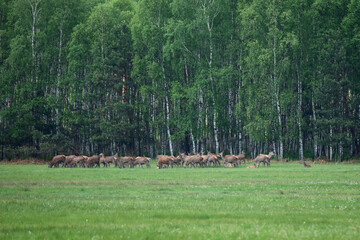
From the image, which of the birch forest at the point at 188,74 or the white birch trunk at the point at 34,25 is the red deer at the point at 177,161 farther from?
the white birch trunk at the point at 34,25

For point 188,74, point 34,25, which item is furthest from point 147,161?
point 34,25

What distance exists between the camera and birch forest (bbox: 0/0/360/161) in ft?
187

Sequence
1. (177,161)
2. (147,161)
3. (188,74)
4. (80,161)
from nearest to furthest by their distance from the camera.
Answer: (147,161), (80,161), (177,161), (188,74)

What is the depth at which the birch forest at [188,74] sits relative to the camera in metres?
57.1

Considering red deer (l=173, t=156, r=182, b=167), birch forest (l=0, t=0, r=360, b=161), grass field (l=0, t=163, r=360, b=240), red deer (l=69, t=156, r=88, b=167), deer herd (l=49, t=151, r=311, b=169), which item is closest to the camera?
grass field (l=0, t=163, r=360, b=240)

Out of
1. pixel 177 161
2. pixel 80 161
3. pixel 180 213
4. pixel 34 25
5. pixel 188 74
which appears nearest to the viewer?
pixel 180 213

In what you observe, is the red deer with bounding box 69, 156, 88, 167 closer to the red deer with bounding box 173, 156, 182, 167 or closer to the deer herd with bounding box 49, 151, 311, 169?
the deer herd with bounding box 49, 151, 311, 169

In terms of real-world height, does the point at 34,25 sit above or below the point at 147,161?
above

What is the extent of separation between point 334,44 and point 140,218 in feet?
156

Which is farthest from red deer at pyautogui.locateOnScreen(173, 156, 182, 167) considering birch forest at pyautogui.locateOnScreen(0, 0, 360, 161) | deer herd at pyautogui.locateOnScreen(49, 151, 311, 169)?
birch forest at pyautogui.locateOnScreen(0, 0, 360, 161)

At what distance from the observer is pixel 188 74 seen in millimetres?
70812

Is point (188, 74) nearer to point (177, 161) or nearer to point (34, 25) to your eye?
point (34, 25)

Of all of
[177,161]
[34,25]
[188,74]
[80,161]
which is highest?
[34,25]

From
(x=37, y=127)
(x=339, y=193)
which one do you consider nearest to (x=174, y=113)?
(x=37, y=127)
